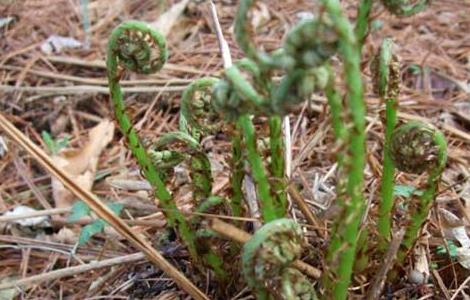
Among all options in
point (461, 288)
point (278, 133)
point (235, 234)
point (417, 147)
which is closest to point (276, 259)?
point (235, 234)

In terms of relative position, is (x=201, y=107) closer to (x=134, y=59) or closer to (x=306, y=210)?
(x=134, y=59)

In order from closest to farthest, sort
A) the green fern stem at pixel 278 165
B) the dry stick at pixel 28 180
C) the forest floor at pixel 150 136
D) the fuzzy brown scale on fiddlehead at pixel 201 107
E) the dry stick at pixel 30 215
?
the green fern stem at pixel 278 165
the fuzzy brown scale on fiddlehead at pixel 201 107
the forest floor at pixel 150 136
the dry stick at pixel 30 215
the dry stick at pixel 28 180

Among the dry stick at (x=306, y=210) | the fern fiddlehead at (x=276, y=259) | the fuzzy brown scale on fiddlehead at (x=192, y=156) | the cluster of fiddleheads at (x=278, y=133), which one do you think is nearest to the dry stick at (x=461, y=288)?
the cluster of fiddleheads at (x=278, y=133)

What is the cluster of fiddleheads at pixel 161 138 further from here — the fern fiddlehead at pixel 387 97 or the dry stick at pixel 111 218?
the fern fiddlehead at pixel 387 97

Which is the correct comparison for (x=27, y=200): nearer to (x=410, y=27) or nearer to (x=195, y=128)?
(x=195, y=128)

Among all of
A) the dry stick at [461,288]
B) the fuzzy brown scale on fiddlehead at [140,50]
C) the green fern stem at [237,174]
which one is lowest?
the dry stick at [461,288]

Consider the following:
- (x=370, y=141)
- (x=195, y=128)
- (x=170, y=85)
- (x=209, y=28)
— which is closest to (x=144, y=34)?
(x=195, y=128)

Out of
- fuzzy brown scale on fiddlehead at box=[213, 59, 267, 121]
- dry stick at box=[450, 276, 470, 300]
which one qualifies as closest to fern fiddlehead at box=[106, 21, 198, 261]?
fuzzy brown scale on fiddlehead at box=[213, 59, 267, 121]
